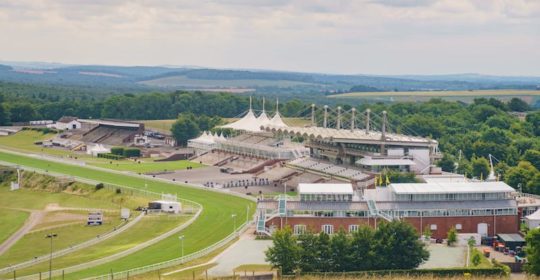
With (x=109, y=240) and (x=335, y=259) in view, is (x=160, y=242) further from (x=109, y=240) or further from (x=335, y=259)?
Answer: (x=335, y=259)

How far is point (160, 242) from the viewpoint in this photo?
7112cm

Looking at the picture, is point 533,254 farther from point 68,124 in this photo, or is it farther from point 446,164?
point 68,124

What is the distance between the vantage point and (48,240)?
75.2 m

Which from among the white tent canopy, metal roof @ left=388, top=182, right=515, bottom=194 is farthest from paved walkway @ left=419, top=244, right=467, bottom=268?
the white tent canopy

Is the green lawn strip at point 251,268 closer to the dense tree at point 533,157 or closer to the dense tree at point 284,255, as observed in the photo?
the dense tree at point 284,255

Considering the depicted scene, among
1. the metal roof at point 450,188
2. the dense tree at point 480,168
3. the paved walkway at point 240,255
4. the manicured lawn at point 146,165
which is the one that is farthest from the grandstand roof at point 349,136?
the paved walkway at point 240,255

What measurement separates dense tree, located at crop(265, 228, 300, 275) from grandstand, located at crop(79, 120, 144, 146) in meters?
86.7

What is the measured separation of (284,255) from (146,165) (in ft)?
201

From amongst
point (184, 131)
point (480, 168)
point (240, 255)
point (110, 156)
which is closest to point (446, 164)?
point (480, 168)

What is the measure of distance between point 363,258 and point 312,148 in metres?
48.9

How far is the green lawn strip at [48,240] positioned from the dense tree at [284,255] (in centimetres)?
1914

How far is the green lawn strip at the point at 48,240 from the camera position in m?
70.4

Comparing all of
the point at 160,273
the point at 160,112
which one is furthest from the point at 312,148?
the point at 160,112

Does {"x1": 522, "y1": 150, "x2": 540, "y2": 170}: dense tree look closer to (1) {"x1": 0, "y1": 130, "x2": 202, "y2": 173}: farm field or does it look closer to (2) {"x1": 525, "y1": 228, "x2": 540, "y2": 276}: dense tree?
(1) {"x1": 0, "y1": 130, "x2": 202, "y2": 173}: farm field
